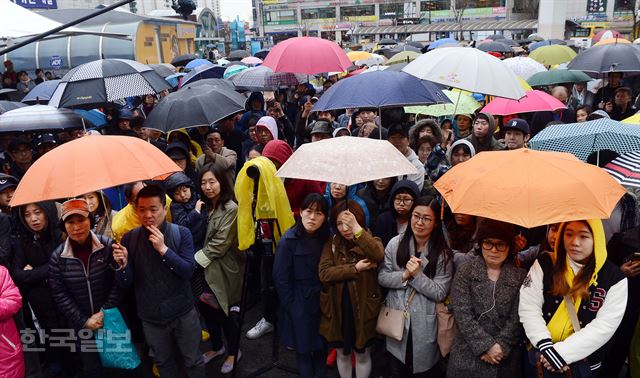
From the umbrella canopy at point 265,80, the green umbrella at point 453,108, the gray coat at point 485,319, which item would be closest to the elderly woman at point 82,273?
the gray coat at point 485,319

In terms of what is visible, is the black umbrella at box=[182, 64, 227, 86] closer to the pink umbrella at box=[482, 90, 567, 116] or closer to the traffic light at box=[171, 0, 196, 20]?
the traffic light at box=[171, 0, 196, 20]

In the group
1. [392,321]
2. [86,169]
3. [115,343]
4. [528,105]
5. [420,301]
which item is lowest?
[115,343]

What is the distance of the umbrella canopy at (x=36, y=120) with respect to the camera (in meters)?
5.11

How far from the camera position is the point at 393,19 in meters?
70.3

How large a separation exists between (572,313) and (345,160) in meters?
1.62

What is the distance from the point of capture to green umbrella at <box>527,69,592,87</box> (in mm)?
7730

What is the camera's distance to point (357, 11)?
238 feet

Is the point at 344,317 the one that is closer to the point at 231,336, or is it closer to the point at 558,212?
the point at 231,336

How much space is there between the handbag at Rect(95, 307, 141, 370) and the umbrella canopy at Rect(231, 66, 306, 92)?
550 cm

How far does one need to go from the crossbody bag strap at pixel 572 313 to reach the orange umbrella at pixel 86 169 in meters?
2.54

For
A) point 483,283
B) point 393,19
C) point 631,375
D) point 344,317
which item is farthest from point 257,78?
point 393,19

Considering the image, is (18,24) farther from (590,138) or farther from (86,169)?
(590,138)

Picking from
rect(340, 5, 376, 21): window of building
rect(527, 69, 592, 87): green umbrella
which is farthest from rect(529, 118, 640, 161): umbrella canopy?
rect(340, 5, 376, 21): window of building

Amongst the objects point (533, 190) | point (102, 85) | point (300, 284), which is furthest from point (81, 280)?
point (533, 190)
